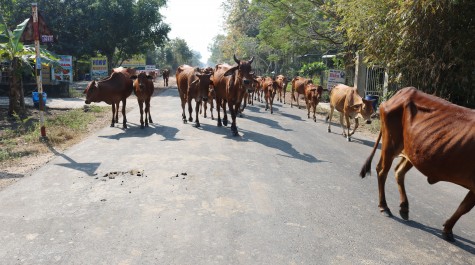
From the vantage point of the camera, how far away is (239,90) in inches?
446

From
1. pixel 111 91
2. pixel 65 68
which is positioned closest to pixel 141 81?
pixel 111 91

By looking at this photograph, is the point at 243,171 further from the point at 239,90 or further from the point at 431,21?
the point at 431,21

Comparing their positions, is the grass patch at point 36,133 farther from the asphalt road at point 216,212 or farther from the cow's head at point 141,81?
the cow's head at point 141,81

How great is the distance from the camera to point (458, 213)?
15.3 ft

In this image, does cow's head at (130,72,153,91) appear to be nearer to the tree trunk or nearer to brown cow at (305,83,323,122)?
the tree trunk

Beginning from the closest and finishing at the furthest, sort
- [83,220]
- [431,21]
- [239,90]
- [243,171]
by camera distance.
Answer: [83,220] < [243,171] < [431,21] < [239,90]

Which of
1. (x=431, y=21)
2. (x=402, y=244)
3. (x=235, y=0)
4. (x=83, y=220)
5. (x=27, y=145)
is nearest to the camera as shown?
(x=402, y=244)

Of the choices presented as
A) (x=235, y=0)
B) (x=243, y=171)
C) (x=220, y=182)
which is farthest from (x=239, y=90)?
(x=235, y=0)

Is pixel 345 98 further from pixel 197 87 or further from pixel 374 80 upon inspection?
pixel 374 80

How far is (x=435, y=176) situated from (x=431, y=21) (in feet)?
24.1

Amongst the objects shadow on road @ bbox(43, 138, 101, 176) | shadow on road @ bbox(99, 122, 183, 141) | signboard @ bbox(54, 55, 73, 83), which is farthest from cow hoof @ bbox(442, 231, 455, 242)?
signboard @ bbox(54, 55, 73, 83)

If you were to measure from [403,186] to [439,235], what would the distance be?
35.2 inches

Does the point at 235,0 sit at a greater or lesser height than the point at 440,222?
greater

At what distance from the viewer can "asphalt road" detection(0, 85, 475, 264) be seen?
13.5ft
